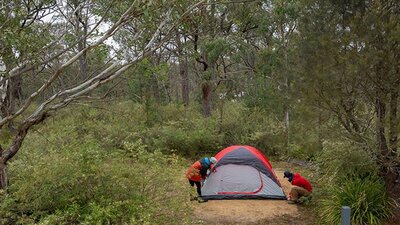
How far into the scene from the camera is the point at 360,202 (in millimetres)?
6648

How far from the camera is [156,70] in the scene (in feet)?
19.3

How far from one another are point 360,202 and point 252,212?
85.5 inches

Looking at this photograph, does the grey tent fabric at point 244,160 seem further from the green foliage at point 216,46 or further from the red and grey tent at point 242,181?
the green foliage at point 216,46

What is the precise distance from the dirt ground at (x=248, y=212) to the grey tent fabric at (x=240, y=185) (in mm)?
167

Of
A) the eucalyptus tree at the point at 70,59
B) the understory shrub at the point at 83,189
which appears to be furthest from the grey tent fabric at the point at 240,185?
the eucalyptus tree at the point at 70,59

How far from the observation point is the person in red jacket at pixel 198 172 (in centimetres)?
838

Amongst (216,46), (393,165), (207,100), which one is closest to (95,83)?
(393,165)

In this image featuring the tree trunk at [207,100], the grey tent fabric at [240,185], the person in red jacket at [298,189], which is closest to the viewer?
the person in red jacket at [298,189]

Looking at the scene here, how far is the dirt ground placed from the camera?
7.34 metres

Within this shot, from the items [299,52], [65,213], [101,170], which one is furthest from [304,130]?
[65,213]

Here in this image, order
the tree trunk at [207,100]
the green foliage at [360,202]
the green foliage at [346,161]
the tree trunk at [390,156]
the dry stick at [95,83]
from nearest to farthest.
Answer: the dry stick at [95,83] → the tree trunk at [390,156] → the green foliage at [360,202] → the green foliage at [346,161] → the tree trunk at [207,100]

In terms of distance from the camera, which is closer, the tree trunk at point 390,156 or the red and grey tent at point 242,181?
the tree trunk at point 390,156

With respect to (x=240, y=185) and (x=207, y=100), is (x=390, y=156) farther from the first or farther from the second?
(x=207, y=100)

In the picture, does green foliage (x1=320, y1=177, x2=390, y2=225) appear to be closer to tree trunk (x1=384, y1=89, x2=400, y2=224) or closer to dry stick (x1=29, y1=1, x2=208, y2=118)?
tree trunk (x1=384, y1=89, x2=400, y2=224)
